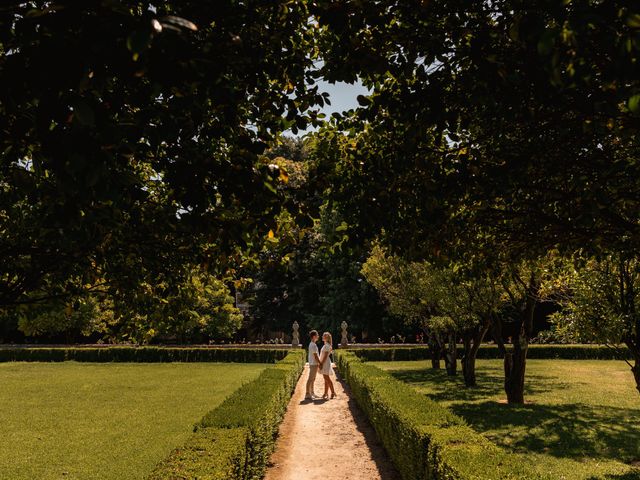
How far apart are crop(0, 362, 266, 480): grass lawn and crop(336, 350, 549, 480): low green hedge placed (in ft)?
15.2

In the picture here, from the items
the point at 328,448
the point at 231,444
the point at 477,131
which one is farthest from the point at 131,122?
the point at 328,448

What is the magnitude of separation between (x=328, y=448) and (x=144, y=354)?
30.4m

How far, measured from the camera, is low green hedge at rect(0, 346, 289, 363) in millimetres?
37906

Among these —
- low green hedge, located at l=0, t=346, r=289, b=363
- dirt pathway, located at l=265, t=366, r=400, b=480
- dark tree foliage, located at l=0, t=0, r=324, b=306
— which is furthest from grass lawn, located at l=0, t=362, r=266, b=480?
low green hedge, located at l=0, t=346, r=289, b=363

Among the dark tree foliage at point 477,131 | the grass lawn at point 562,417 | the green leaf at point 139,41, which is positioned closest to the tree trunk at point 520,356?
the grass lawn at point 562,417

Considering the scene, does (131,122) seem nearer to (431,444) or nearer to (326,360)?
(431,444)

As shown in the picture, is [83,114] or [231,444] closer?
[83,114]

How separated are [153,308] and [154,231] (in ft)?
6.53

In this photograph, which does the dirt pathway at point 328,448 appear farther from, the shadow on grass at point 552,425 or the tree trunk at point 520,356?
the tree trunk at point 520,356

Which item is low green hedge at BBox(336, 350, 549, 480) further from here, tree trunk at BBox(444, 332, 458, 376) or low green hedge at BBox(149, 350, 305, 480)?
tree trunk at BBox(444, 332, 458, 376)

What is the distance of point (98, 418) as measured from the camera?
50.0 feet

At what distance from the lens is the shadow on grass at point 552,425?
11.2m

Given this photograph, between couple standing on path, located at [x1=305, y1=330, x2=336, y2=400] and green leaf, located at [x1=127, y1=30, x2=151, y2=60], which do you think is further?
couple standing on path, located at [x1=305, y1=330, x2=336, y2=400]

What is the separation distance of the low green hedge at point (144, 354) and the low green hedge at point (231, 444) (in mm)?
→ 26893
